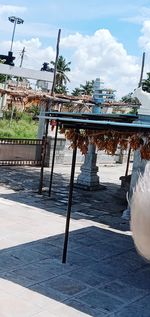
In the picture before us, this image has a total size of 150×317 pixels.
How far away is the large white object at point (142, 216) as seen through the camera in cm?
549

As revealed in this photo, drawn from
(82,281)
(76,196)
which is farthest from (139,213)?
(76,196)

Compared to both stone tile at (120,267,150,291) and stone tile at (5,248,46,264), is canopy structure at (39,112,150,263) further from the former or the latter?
stone tile at (120,267,150,291)

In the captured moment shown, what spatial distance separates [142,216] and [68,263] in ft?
7.41

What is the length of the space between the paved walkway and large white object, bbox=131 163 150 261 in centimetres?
93

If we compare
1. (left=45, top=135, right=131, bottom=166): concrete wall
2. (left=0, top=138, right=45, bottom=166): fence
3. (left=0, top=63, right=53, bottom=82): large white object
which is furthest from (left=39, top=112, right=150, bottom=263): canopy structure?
(left=45, top=135, right=131, bottom=166): concrete wall

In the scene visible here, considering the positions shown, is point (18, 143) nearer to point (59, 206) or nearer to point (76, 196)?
point (76, 196)

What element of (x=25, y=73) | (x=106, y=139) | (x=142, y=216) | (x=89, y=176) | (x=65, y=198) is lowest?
(x=65, y=198)

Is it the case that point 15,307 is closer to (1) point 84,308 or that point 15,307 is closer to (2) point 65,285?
(1) point 84,308

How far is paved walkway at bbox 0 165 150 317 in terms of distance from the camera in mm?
5668

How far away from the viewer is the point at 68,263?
729 cm

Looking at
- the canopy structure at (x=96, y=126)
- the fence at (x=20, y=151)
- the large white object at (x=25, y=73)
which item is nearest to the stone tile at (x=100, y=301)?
the canopy structure at (x=96, y=126)

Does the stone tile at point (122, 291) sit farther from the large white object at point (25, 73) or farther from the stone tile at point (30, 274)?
the large white object at point (25, 73)

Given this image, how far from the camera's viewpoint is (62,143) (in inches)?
794

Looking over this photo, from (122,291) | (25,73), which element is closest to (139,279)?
(122,291)
